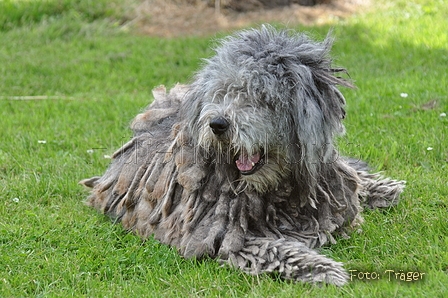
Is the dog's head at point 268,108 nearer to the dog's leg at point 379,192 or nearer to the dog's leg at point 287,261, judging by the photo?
the dog's leg at point 287,261

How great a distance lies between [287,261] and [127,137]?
3.05 meters

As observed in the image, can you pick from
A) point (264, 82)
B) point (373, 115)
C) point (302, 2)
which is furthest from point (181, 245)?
point (302, 2)

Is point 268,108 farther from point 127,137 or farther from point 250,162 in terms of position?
point 127,137

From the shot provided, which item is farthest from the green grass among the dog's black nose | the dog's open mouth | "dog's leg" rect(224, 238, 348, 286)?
the dog's black nose

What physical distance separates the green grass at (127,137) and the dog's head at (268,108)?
0.65 metres

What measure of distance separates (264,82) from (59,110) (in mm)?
4533

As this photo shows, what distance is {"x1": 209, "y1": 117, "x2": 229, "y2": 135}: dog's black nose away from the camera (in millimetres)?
4508

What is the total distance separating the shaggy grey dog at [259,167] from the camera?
15.1 feet

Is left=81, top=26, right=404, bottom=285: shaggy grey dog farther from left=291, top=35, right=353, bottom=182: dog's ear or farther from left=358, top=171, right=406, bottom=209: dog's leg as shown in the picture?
left=358, top=171, right=406, bottom=209: dog's leg

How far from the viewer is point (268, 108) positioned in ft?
15.2

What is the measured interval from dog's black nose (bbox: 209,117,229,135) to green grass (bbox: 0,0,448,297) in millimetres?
821

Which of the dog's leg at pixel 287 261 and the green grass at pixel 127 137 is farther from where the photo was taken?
the green grass at pixel 127 137

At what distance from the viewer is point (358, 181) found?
5312mm

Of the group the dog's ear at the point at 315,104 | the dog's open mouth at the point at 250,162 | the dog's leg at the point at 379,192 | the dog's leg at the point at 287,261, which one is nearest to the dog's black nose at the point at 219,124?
the dog's open mouth at the point at 250,162
